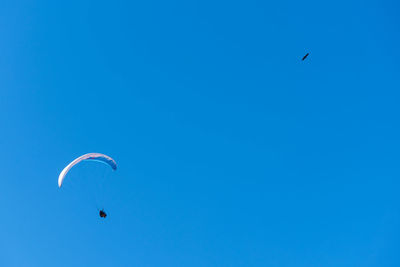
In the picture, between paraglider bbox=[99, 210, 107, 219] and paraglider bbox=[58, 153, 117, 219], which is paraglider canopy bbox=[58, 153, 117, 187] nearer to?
paraglider bbox=[58, 153, 117, 219]

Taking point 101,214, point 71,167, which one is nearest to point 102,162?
point 71,167

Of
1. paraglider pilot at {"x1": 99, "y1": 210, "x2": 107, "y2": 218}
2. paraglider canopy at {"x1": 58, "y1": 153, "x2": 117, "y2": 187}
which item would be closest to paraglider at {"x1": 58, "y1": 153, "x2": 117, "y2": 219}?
paraglider canopy at {"x1": 58, "y1": 153, "x2": 117, "y2": 187}

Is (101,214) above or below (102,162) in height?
below

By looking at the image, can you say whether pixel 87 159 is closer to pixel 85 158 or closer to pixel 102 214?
pixel 85 158

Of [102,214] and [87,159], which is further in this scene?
[102,214]

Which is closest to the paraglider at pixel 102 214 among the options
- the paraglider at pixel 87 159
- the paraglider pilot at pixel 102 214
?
the paraglider pilot at pixel 102 214

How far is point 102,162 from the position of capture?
2145cm

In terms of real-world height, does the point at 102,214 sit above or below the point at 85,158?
below

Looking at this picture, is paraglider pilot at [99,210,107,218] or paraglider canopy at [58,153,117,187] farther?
paraglider pilot at [99,210,107,218]

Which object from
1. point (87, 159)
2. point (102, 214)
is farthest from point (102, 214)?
point (87, 159)

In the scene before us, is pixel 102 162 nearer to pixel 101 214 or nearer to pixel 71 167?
pixel 71 167

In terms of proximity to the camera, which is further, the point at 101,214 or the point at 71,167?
the point at 101,214

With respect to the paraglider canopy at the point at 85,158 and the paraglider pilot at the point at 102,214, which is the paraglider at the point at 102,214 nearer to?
the paraglider pilot at the point at 102,214

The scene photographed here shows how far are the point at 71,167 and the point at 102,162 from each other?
2343mm
